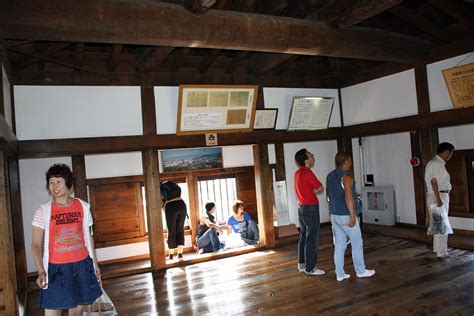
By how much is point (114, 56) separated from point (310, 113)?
3774 millimetres

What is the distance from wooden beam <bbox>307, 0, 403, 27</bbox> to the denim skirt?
369 cm

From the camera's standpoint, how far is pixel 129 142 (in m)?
5.86

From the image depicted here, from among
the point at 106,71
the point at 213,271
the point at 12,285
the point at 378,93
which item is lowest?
the point at 213,271

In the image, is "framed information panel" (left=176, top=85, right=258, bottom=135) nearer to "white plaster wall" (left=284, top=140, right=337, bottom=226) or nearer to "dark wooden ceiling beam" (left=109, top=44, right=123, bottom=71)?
"dark wooden ceiling beam" (left=109, top=44, right=123, bottom=71)

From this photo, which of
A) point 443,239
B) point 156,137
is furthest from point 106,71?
point 443,239

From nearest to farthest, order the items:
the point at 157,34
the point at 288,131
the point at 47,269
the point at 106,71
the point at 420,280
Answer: the point at 47,269, the point at 157,34, the point at 420,280, the point at 106,71, the point at 288,131

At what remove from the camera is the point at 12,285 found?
10.8 ft

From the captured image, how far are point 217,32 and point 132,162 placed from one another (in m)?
4.19

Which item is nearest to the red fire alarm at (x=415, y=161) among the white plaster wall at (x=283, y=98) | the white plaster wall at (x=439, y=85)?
the white plaster wall at (x=439, y=85)

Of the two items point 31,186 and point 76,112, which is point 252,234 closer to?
point 76,112

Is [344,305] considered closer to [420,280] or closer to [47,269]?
[420,280]

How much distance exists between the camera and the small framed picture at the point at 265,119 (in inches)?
269

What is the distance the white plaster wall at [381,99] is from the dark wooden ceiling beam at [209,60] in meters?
3.12

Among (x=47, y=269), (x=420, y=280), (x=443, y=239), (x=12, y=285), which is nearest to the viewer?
(x=47, y=269)
